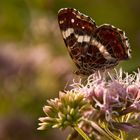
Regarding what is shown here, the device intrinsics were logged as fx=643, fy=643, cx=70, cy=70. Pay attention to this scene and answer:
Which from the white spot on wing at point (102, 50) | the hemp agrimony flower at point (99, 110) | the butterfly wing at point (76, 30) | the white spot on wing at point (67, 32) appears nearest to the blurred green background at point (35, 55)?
the white spot on wing at point (102, 50)

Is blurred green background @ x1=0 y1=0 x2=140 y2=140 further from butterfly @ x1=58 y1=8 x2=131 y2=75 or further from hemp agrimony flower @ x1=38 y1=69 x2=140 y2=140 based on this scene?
hemp agrimony flower @ x1=38 y1=69 x2=140 y2=140

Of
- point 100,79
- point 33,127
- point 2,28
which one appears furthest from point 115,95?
point 2,28

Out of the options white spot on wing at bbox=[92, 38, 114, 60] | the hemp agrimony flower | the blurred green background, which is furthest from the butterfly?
the blurred green background

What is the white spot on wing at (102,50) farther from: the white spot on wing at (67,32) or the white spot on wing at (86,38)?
the white spot on wing at (67,32)

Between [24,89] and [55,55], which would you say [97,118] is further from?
[55,55]

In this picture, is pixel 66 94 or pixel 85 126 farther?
pixel 66 94

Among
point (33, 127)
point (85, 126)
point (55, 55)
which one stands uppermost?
point (55, 55)
